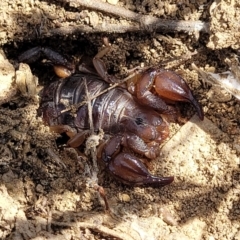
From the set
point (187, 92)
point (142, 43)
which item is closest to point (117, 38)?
point (142, 43)

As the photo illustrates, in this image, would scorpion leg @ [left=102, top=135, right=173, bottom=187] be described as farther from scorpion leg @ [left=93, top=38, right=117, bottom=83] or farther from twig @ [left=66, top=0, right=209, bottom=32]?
twig @ [left=66, top=0, right=209, bottom=32]

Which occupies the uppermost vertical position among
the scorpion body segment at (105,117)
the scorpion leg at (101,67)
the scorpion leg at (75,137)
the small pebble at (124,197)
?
the scorpion leg at (101,67)

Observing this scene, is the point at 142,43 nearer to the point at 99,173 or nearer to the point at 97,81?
the point at 97,81

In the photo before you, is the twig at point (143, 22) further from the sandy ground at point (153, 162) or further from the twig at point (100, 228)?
the twig at point (100, 228)

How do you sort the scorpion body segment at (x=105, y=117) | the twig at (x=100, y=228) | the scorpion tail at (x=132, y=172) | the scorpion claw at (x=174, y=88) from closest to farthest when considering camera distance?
1. the twig at (x=100, y=228)
2. the scorpion tail at (x=132, y=172)
3. the scorpion claw at (x=174, y=88)
4. the scorpion body segment at (x=105, y=117)

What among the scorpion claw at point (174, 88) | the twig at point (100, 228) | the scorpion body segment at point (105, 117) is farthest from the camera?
the scorpion body segment at point (105, 117)

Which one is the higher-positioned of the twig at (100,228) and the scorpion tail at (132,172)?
the scorpion tail at (132,172)

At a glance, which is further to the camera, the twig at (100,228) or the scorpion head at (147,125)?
the scorpion head at (147,125)

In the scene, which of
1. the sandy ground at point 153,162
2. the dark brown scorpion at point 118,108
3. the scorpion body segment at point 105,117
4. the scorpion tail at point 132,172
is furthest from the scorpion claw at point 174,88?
the scorpion tail at point 132,172
